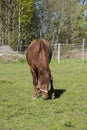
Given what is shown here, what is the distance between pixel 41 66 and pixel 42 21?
32.7 meters

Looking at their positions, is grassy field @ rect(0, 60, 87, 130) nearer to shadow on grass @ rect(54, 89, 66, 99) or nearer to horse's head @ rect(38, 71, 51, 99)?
shadow on grass @ rect(54, 89, 66, 99)

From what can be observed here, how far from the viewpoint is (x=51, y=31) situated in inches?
1631

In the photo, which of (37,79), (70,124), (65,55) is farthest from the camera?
(65,55)

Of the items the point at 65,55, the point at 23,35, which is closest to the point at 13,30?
the point at 23,35

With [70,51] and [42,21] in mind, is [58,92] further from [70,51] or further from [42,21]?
[42,21]

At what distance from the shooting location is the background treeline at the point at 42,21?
122 feet

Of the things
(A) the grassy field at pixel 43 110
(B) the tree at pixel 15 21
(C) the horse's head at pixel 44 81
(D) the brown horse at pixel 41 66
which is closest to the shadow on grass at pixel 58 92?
(A) the grassy field at pixel 43 110

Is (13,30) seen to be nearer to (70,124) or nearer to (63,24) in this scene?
(63,24)

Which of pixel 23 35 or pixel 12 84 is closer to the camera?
pixel 12 84

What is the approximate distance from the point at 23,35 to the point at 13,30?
1.26 m

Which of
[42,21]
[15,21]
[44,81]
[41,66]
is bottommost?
[42,21]

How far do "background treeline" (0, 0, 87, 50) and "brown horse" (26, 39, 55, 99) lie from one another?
26282 millimetres

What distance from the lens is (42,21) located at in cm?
4109

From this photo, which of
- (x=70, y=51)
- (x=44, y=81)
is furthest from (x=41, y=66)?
(x=70, y=51)
